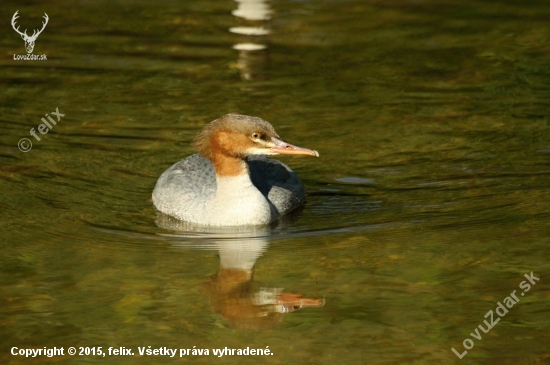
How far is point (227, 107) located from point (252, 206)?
3817 mm

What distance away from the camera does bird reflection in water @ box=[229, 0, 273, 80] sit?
16078mm

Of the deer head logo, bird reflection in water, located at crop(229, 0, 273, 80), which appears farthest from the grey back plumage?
the deer head logo

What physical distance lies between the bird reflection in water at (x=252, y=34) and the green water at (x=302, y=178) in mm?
74

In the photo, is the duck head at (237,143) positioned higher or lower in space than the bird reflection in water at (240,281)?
higher

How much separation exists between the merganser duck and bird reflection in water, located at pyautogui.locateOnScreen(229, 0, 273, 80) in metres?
4.25

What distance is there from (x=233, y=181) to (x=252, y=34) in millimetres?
7074

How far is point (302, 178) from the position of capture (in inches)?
495

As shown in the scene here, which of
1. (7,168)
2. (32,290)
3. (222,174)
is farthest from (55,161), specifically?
(32,290)

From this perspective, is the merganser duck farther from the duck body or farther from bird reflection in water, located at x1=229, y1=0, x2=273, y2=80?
bird reflection in water, located at x1=229, y1=0, x2=273, y2=80

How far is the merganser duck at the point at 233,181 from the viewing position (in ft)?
35.0

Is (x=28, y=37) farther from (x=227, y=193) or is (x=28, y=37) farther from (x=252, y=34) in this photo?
(x=227, y=193)

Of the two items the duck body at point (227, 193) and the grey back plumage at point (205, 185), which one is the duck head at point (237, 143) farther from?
the grey back plumage at point (205, 185)

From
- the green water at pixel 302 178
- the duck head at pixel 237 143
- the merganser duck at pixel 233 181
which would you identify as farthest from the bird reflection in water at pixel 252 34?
A: the duck head at pixel 237 143

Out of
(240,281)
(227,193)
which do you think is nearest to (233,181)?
(227,193)
